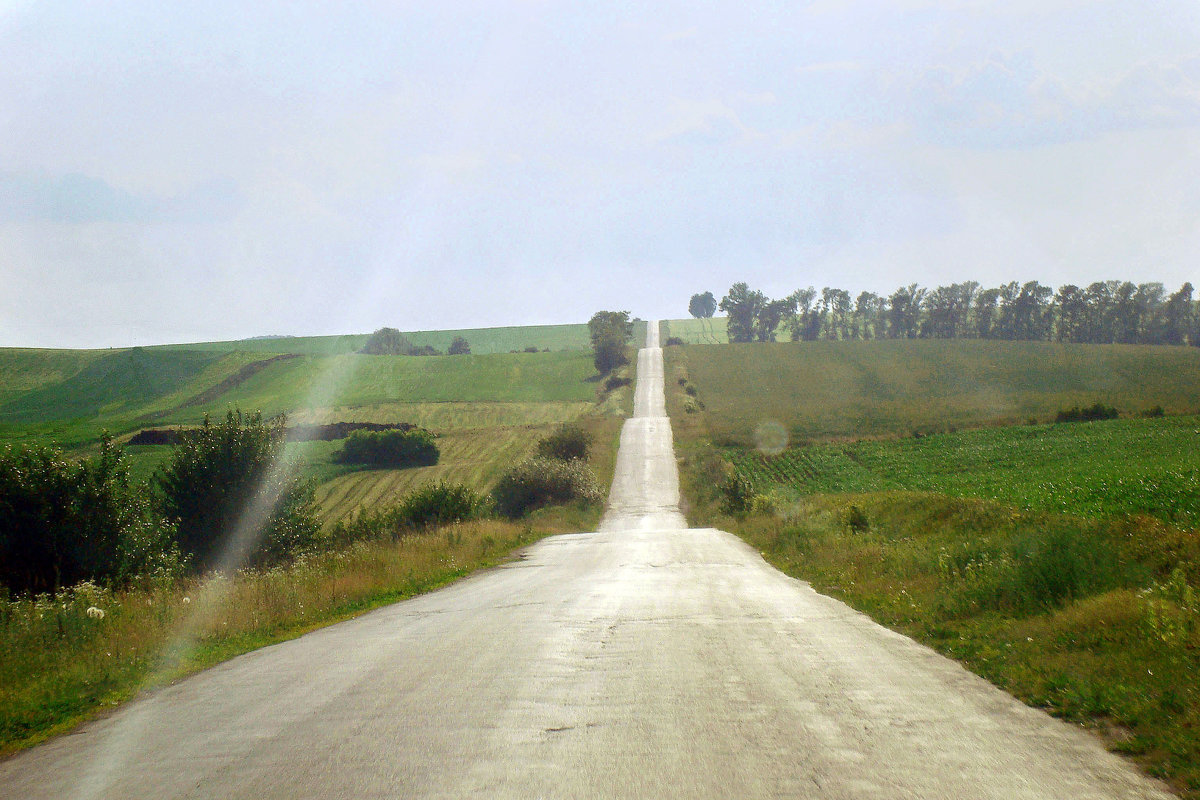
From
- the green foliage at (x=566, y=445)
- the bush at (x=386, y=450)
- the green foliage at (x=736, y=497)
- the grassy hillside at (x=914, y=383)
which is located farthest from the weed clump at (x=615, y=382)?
the green foliage at (x=736, y=497)

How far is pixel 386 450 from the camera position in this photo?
2491 inches

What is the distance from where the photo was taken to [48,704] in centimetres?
759

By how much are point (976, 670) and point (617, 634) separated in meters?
4.01

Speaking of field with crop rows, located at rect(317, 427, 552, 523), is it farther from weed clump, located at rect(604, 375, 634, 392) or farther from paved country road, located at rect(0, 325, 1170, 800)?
paved country road, located at rect(0, 325, 1170, 800)

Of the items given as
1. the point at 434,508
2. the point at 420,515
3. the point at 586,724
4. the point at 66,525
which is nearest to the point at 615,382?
the point at 434,508

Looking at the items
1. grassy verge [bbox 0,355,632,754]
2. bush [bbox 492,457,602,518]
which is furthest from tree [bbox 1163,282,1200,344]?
grassy verge [bbox 0,355,632,754]

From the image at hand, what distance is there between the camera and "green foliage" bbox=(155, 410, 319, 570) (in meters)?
24.4

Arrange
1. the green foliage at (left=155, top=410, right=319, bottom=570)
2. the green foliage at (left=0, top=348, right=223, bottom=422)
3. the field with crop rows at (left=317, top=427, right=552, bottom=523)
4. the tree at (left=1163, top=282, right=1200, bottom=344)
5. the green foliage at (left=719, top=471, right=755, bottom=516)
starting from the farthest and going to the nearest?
the tree at (left=1163, top=282, right=1200, bottom=344) → the green foliage at (left=0, top=348, right=223, bottom=422) → the field with crop rows at (left=317, top=427, right=552, bottom=523) → the green foliage at (left=719, top=471, right=755, bottom=516) → the green foliage at (left=155, top=410, right=319, bottom=570)

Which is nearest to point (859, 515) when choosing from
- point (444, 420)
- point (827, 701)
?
point (827, 701)

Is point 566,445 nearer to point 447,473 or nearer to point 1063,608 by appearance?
point 447,473

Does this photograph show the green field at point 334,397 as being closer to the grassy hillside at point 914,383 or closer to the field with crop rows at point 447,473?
the field with crop rows at point 447,473

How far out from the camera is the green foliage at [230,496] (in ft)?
79.9

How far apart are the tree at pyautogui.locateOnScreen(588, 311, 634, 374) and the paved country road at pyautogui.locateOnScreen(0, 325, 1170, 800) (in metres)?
102

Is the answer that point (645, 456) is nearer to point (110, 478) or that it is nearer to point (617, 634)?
point (110, 478)
